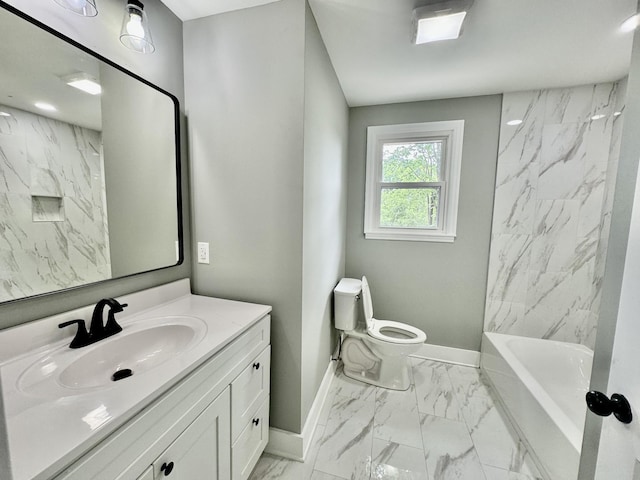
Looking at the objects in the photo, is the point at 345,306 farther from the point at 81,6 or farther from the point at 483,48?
the point at 81,6

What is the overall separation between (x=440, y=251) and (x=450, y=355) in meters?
1.00

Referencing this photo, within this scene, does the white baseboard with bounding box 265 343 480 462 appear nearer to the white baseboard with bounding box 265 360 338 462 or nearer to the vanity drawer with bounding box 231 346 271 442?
the white baseboard with bounding box 265 360 338 462

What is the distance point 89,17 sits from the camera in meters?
1.03

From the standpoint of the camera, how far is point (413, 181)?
2.47m

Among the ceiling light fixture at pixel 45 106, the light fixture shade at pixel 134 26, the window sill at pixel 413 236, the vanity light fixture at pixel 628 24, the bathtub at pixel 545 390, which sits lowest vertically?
the bathtub at pixel 545 390

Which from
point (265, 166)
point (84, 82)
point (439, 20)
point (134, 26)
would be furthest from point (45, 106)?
point (439, 20)

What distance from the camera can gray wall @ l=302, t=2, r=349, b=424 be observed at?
138cm

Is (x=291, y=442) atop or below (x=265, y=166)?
below

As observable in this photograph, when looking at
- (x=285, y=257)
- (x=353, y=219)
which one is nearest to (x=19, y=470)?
(x=285, y=257)

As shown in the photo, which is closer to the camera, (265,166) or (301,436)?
(265,166)

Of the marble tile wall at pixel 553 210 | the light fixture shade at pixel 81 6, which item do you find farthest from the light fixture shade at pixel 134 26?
the marble tile wall at pixel 553 210

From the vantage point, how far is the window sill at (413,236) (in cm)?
237

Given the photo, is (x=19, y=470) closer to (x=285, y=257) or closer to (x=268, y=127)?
(x=285, y=257)

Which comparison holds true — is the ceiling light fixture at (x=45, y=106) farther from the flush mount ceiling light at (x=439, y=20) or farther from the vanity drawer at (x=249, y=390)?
the flush mount ceiling light at (x=439, y=20)
